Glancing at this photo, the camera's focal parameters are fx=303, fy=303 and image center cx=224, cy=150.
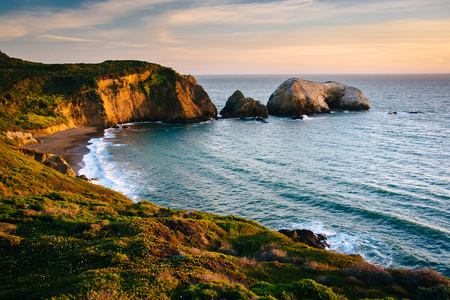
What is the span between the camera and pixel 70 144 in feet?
172

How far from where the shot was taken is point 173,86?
274 ft

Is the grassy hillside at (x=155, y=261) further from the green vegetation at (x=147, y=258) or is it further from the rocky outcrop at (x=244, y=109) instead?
the rocky outcrop at (x=244, y=109)

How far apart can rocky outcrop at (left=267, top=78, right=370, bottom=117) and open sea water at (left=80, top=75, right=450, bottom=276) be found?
82.2ft

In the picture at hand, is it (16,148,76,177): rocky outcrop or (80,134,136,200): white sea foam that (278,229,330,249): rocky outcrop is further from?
(16,148,76,177): rocky outcrop

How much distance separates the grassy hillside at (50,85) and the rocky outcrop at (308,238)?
45.1 m

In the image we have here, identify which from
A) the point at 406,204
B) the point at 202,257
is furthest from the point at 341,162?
the point at 202,257

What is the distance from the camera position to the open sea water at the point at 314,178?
2523 centimetres

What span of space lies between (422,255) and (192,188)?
22671mm

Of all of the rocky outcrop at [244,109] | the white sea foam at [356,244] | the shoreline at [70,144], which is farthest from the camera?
the rocky outcrop at [244,109]

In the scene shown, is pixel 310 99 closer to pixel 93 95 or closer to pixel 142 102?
pixel 142 102

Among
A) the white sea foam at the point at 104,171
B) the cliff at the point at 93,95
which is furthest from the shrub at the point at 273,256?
the cliff at the point at 93,95

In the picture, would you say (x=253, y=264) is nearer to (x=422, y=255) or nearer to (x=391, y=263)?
(x=391, y=263)

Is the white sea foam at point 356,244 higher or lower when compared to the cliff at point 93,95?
lower

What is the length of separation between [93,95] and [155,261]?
64250 mm
